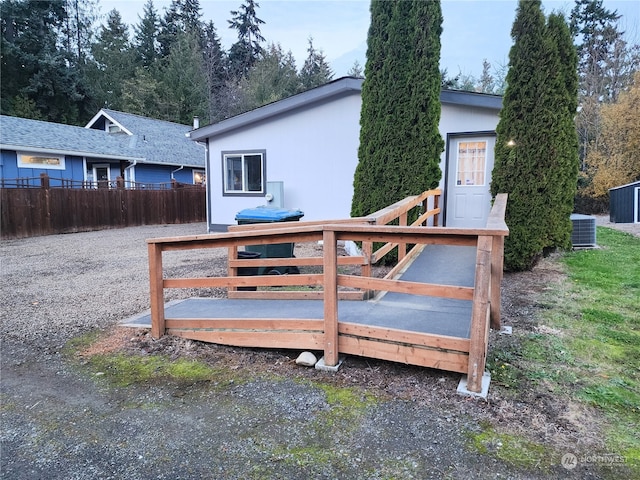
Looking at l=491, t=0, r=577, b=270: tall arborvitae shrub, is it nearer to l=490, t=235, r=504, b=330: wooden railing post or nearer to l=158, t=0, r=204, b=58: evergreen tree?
l=490, t=235, r=504, b=330: wooden railing post

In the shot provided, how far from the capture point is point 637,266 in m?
6.01

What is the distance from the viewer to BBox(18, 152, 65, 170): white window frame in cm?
1402

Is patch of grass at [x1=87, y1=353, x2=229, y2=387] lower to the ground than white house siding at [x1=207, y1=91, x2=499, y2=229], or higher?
lower

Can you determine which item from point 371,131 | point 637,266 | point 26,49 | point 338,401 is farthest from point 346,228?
point 26,49

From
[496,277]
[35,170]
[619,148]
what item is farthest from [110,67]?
[496,277]

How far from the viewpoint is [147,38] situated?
104 feet

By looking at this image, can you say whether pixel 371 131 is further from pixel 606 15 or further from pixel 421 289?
pixel 606 15

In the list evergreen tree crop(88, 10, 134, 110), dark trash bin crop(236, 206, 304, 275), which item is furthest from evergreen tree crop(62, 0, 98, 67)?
dark trash bin crop(236, 206, 304, 275)

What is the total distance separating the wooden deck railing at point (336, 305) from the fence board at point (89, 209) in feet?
33.2

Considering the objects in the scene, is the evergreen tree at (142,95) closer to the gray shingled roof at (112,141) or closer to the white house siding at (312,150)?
the gray shingled roof at (112,141)

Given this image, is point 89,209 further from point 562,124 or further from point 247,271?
point 562,124

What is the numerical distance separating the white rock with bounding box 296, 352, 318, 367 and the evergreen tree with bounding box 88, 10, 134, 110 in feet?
96.2

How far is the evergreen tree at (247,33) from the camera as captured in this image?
35219mm

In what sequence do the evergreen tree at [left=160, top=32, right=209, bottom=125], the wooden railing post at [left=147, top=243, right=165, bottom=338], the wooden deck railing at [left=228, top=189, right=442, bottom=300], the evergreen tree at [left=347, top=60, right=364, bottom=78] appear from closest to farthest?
the wooden railing post at [left=147, top=243, right=165, bottom=338] → the wooden deck railing at [left=228, top=189, right=442, bottom=300] → the evergreen tree at [left=160, top=32, right=209, bottom=125] → the evergreen tree at [left=347, top=60, right=364, bottom=78]
